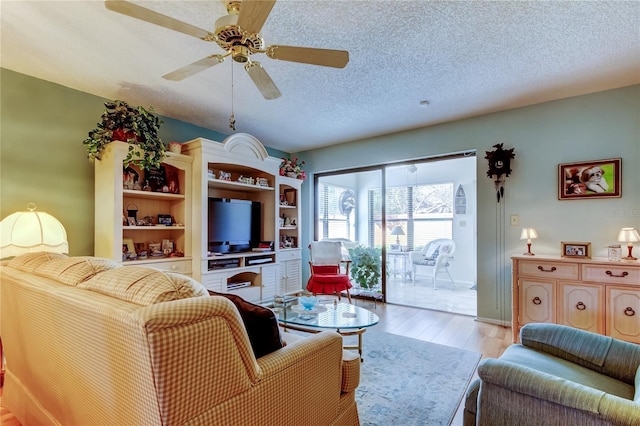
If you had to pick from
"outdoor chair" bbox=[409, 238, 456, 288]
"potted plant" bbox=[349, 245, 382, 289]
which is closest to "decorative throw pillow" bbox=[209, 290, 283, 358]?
"potted plant" bbox=[349, 245, 382, 289]

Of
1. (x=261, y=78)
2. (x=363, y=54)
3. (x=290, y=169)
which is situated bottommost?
(x=290, y=169)

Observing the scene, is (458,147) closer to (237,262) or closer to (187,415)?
(237,262)

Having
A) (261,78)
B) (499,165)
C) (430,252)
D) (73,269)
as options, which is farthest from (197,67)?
(430,252)

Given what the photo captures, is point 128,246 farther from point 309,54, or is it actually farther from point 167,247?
point 309,54

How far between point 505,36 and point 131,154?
130 inches

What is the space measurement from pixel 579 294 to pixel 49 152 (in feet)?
16.9

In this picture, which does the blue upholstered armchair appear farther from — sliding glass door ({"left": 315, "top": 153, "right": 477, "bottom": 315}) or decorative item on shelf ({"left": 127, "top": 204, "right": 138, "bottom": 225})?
decorative item on shelf ({"left": 127, "top": 204, "right": 138, "bottom": 225})

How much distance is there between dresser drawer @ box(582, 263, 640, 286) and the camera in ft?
8.48

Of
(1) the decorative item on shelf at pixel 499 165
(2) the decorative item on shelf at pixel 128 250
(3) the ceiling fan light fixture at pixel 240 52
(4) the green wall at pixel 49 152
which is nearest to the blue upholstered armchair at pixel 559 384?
(3) the ceiling fan light fixture at pixel 240 52

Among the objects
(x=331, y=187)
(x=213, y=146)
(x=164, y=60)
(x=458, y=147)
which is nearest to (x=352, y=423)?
(x=164, y=60)

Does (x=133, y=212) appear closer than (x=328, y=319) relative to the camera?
No

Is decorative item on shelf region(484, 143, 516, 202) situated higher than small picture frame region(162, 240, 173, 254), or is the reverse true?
decorative item on shelf region(484, 143, 516, 202)

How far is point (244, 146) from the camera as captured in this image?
3.94 meters

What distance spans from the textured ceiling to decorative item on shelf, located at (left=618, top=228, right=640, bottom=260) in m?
1.42
